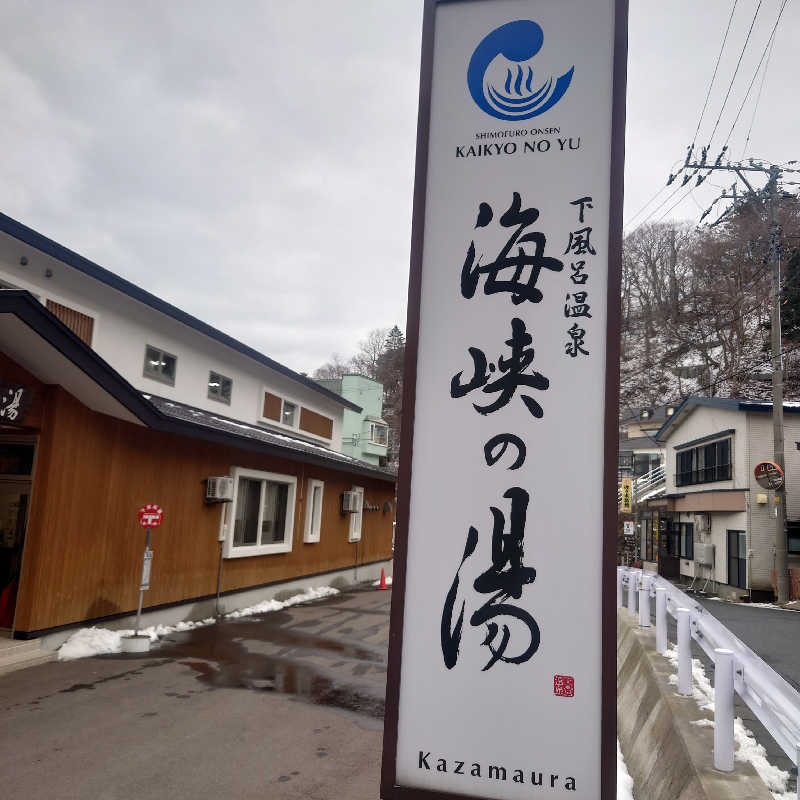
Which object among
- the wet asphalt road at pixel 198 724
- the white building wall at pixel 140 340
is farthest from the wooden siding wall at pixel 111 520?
the white building wall at pixel 140 340

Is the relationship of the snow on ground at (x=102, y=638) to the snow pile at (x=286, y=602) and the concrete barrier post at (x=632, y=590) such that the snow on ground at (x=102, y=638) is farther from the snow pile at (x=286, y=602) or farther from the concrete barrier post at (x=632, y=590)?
the concrete barrier post at (x=632, y=590)

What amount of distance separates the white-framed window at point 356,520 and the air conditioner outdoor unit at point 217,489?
24.6 ft

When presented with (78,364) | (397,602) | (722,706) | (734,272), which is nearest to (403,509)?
(397,602)

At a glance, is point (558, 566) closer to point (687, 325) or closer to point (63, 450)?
point (63, 450)

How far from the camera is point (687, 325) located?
41.9 m

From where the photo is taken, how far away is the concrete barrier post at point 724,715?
3879 mm

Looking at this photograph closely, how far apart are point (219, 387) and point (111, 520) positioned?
266 inches

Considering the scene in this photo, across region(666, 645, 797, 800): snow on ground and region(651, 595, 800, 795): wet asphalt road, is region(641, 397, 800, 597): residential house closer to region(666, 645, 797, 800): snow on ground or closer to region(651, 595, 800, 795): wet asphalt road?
region(651, 595, 800, 795): wet asphalt road

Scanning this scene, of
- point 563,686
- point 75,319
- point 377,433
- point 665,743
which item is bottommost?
point 665,743

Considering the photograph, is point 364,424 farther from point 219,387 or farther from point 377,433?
point 219,387

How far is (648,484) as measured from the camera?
123 ft

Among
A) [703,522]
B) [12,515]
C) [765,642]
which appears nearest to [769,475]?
[703,522]

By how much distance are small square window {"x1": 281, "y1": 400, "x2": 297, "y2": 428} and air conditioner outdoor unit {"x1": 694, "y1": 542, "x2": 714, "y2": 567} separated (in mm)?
15914

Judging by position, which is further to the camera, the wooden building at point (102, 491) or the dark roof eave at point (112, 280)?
the dark roof eave at point (112, 280)
